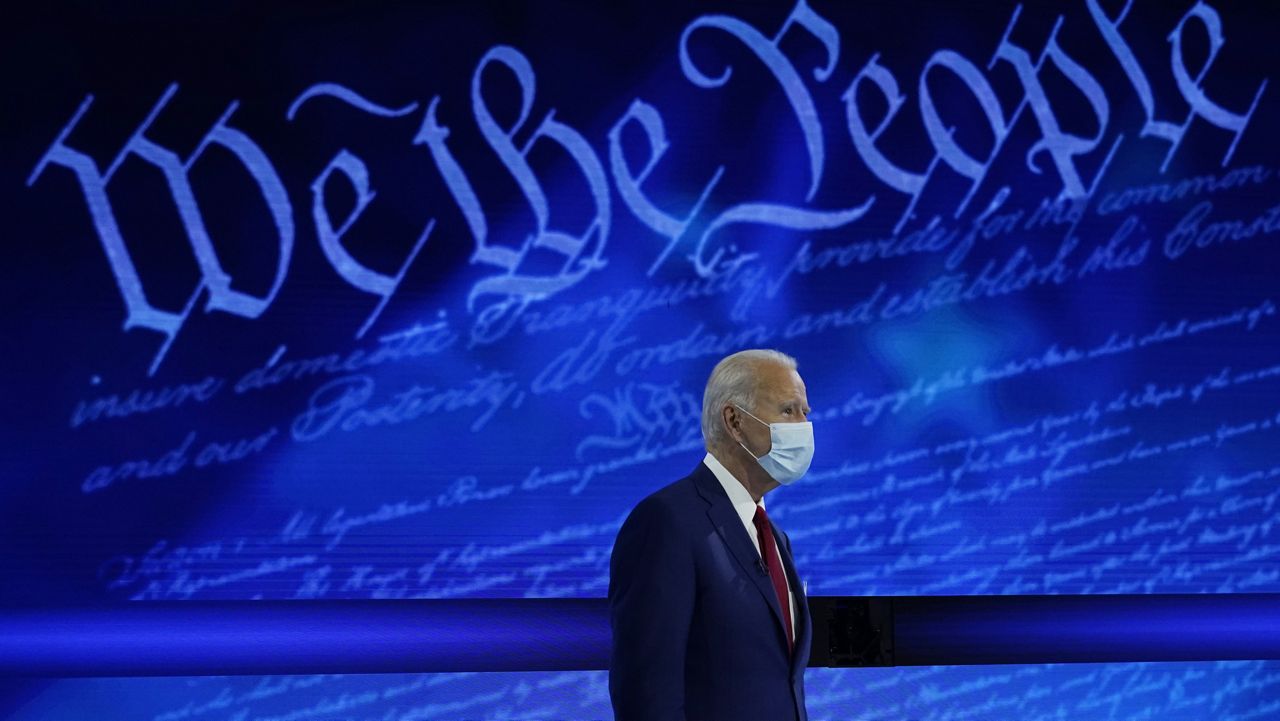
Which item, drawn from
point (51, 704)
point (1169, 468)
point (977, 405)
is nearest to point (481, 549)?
point (51, 704)

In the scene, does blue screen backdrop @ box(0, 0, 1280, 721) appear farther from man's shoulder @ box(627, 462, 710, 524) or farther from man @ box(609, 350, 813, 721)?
man's shoulder @ box(627, 462, 710, 524)

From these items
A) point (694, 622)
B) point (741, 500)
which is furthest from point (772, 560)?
point (694, 622)

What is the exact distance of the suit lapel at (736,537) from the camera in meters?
2.32

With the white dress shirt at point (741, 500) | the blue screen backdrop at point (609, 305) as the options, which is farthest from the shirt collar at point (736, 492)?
the blue screen backdrop at point (609, 305)

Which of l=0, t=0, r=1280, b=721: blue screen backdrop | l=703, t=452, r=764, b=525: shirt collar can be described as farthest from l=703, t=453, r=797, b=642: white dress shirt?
l=0, t=0, r=1280, b=721: blue screen backdrop

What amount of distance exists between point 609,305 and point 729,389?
1400mm

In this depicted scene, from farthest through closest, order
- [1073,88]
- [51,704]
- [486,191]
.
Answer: [1073,88] < [486,191] < [51,704]

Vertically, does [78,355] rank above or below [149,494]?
above

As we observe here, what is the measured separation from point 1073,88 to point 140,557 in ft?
10.2

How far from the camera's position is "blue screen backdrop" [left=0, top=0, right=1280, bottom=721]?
365cm

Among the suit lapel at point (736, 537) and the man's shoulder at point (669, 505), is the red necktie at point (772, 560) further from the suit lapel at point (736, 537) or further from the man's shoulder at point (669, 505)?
the man's shoulder at point (669, 505)

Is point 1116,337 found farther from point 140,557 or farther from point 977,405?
point 140,557

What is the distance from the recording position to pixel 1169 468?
4008 millimetres

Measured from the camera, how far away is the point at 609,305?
3846 millimetres
